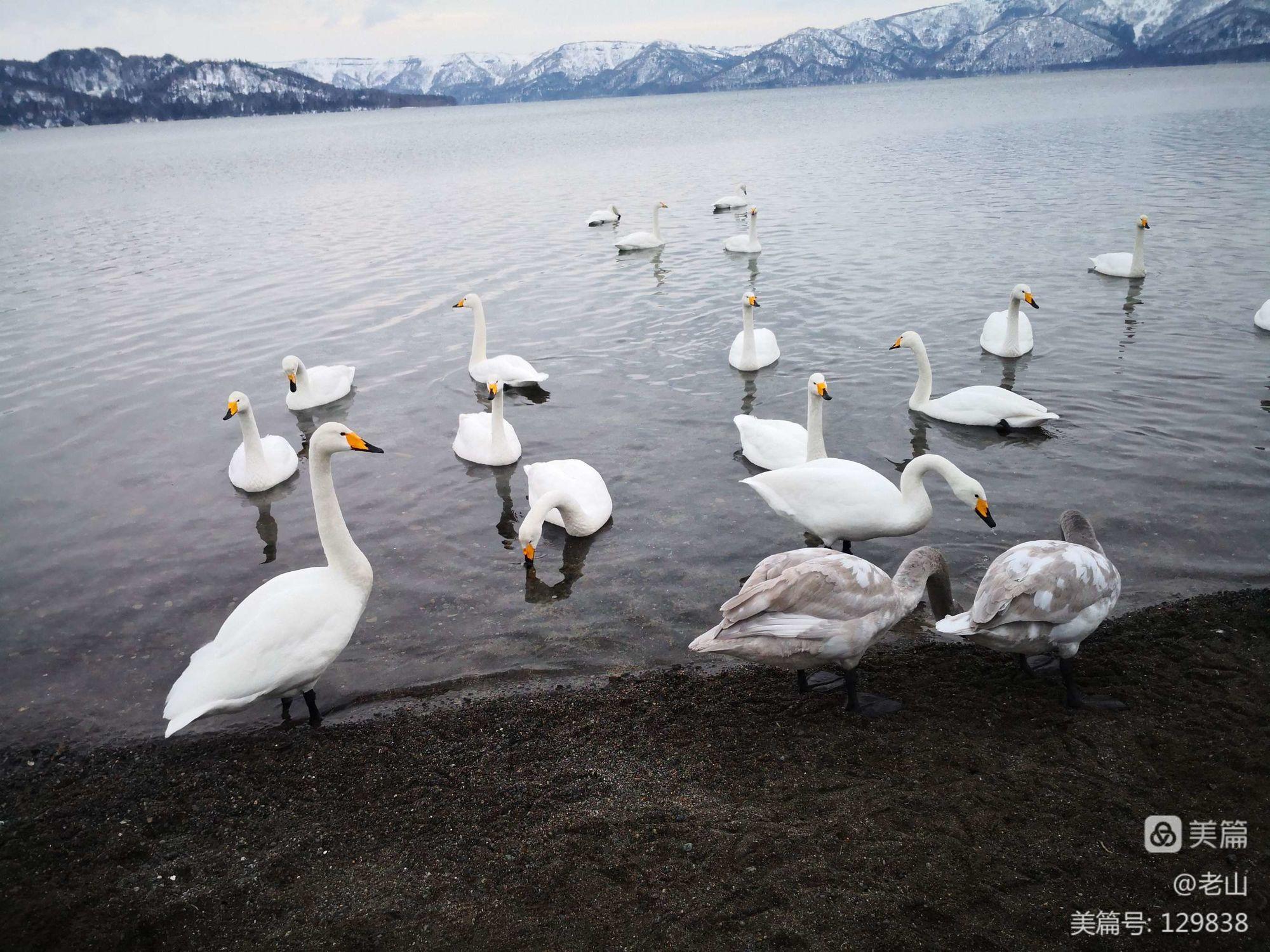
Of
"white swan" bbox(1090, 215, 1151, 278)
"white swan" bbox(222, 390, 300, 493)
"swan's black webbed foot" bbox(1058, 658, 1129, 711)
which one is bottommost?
"swan's black webbed foot" bbox(1058, 658, 1129, 711)

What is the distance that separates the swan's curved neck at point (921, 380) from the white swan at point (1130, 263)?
356 inches

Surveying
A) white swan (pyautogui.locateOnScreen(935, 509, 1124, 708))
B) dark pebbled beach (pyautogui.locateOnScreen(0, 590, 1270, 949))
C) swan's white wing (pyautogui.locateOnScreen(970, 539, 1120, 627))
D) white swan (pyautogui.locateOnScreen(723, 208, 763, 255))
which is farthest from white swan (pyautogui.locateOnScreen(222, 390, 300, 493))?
white swan (pyautogui.locateOnScreen(723, 208, 763, 255))

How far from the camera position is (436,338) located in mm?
17859

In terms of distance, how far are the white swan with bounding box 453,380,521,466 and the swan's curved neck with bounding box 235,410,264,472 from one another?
2477 millimetres

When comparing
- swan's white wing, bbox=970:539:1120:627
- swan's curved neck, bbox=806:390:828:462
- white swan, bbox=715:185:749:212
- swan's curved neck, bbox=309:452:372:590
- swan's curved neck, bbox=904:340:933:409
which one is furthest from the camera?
white swan, bbox=715:185:749:212

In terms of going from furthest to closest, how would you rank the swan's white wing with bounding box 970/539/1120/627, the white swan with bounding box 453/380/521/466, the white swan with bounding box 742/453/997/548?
the white swan with bounding box 453/380/521/466 < the white swan with bounding box 742/453/997/548 < the swan's white wing with bounding box 970/539/1120/627

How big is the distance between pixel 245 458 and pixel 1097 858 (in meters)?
10.0

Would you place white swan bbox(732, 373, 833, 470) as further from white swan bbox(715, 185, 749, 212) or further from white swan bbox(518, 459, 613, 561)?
white swan bbox(715, 185, 749, 212)

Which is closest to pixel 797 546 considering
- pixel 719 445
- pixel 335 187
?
pixel 719 445

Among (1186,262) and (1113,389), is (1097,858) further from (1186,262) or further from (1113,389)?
(1186,262)

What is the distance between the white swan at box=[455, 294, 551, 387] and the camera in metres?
14.2

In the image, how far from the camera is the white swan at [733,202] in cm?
3409

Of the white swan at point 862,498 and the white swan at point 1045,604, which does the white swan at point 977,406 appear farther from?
the white swan at point 1045,604

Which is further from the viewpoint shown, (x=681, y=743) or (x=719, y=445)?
(x=719, y=445)
